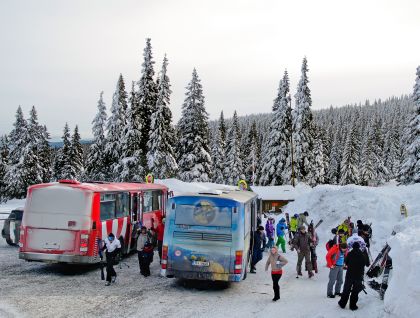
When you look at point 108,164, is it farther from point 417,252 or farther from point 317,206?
point 417,252

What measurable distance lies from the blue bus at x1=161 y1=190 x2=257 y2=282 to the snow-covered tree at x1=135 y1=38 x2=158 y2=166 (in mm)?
32664

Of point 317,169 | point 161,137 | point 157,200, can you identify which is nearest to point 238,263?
point 157,200

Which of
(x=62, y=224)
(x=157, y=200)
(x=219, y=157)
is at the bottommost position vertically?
(x=62, y=224)

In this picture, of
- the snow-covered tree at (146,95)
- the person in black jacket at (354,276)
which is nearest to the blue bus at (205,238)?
the person in black jacket at (354,276)

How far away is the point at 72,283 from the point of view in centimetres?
1399

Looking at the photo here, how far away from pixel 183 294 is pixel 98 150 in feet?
139

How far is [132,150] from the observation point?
149 feet

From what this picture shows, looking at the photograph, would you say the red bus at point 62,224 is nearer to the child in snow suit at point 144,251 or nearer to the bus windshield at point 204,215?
the child in snow suit at point 144,251

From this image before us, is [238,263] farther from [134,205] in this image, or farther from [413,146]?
[413,146]

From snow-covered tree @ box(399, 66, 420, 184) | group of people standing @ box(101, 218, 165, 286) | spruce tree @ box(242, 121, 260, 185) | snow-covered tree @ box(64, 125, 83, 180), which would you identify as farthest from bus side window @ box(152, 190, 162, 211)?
spruce tree @ box(242, 121, 260, 185)

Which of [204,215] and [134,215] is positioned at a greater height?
[204,215]

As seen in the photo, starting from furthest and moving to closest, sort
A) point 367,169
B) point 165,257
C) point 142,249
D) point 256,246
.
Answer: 1. point 367,169
2. point 256,246
3. point 142,249
4. point 165,257

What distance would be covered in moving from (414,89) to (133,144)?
29202 mm

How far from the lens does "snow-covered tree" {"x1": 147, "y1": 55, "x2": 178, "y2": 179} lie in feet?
147
